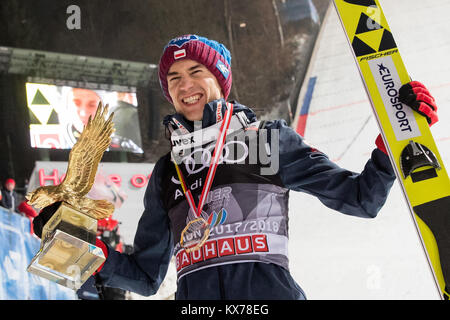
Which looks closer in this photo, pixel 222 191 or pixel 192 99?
pixel 222 191

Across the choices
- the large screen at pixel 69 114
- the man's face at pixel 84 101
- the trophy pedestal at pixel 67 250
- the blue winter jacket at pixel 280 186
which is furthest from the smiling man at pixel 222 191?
the man's face at pixel 84 101

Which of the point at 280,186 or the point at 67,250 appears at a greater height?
the point at 280,186

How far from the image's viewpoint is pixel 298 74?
6609 mm

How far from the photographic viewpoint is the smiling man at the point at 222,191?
1.50 metres

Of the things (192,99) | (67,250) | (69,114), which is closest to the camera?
(67,250)

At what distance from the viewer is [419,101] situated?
1.54 meters

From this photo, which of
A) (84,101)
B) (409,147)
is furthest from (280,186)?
(84,101)

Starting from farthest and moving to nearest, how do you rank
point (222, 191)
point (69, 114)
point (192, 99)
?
point (69, 114), point (192, 99), point (222, 191)

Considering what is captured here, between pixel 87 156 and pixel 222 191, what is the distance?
0.39 m

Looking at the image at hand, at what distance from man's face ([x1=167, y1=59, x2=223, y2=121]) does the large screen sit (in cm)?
549

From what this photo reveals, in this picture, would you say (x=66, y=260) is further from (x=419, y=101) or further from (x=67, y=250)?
(x=419, y=101)

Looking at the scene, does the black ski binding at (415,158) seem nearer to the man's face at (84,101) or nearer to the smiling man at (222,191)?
the smiling man at (222,191)

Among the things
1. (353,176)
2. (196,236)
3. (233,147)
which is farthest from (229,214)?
(353,176)
